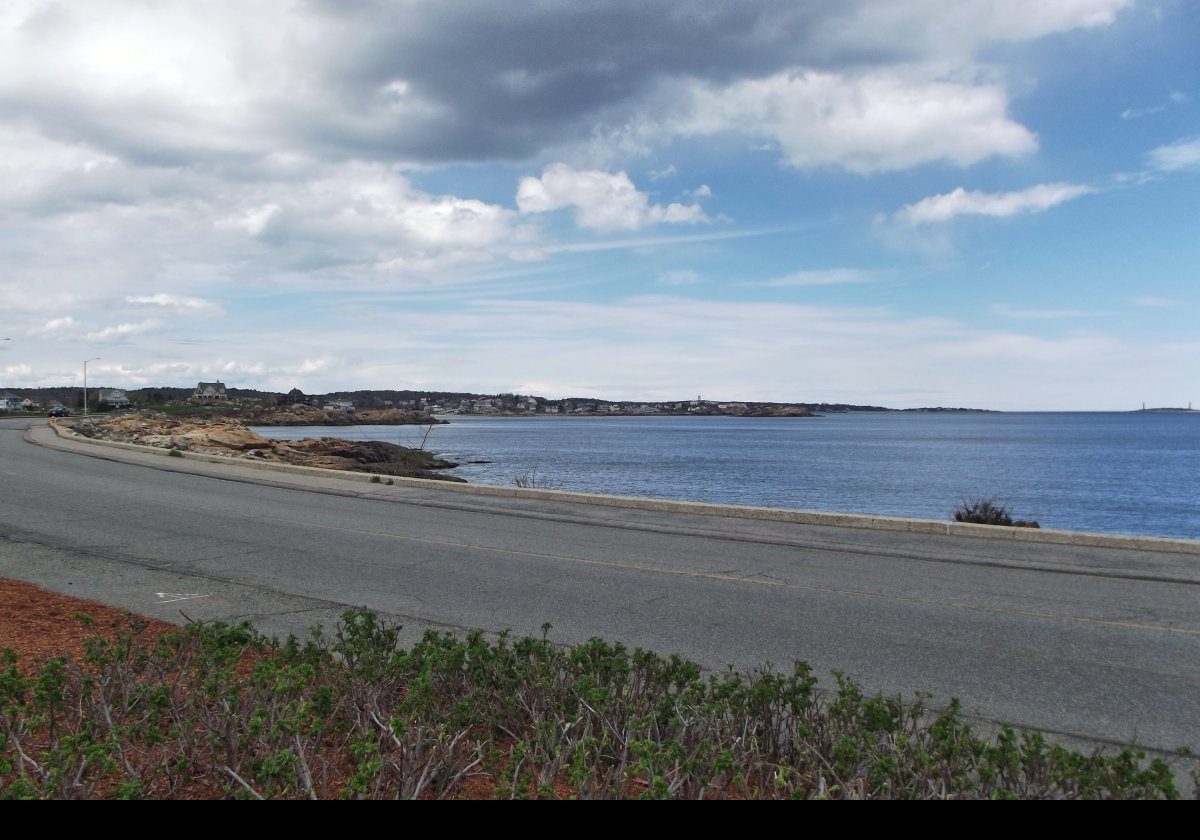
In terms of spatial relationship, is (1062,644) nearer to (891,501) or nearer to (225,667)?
(225,667)

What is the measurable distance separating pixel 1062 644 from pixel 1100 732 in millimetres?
2071

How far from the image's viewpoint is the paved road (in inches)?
249

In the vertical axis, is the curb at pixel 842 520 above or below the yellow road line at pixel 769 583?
above

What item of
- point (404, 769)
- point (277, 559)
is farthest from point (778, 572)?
point (404, 769)

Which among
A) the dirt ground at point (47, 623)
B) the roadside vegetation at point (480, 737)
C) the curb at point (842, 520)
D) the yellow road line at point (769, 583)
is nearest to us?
the roadside vegetation at point (480, 737)

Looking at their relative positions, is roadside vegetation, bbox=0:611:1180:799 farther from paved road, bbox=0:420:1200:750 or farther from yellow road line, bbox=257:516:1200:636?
yellow road line, bbox=257:516:1200:636

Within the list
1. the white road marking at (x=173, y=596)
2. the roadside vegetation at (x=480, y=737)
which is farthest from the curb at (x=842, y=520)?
the white road marking at (x=173, y=596)

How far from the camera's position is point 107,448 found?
3294 centimetres

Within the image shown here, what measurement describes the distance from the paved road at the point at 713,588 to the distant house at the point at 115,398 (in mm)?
111018

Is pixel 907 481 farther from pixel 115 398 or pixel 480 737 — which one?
pixel 115 398

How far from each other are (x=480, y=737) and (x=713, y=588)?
5054 millimetres

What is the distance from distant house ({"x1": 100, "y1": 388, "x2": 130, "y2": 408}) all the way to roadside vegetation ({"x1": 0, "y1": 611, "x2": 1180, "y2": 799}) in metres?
119

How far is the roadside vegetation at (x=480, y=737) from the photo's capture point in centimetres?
350

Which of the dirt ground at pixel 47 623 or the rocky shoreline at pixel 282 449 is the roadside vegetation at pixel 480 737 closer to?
the dirt ground at pixel 47 623
